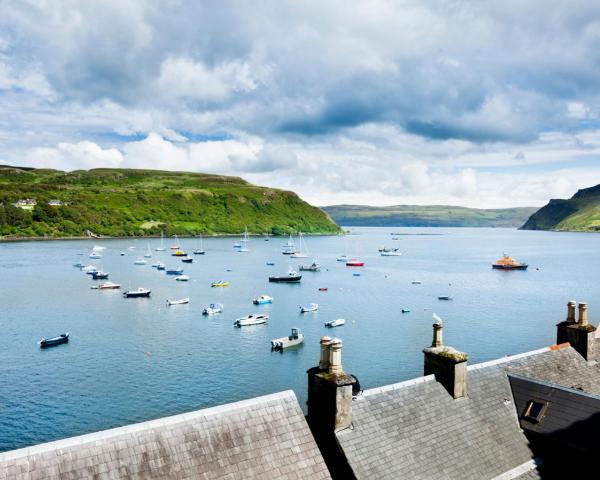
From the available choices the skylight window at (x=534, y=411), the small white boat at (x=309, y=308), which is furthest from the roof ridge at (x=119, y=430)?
the small white boat at (x=309, y=308)

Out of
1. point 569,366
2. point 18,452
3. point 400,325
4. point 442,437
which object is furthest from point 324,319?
A: point 18,452

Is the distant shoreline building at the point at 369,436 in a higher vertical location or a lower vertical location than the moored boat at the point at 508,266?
higher

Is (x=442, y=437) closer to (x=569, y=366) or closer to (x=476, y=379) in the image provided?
(x=476, y=379)

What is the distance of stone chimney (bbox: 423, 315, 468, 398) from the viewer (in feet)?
73.5

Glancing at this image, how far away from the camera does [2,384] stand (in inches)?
2286

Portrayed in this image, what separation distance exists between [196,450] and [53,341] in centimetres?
6797

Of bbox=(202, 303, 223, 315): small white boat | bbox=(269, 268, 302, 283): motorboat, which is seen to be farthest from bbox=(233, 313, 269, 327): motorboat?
bbox=(269, 268, 302, 283): motorboat

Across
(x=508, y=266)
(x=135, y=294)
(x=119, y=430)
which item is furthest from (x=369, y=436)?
(x=508, y=266)

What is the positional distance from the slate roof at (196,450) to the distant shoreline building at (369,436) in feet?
0.10

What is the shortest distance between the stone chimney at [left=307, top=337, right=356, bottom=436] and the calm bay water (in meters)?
34.3

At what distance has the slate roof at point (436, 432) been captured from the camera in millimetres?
18641

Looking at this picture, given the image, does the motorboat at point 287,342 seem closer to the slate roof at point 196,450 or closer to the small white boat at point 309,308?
the small white boat at point 309,308

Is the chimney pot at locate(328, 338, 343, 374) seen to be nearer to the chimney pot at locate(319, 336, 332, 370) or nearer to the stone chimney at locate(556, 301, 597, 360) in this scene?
the chimney pot at locate(319, 336, 332, 370)

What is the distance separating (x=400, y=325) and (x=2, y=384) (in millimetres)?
61382
